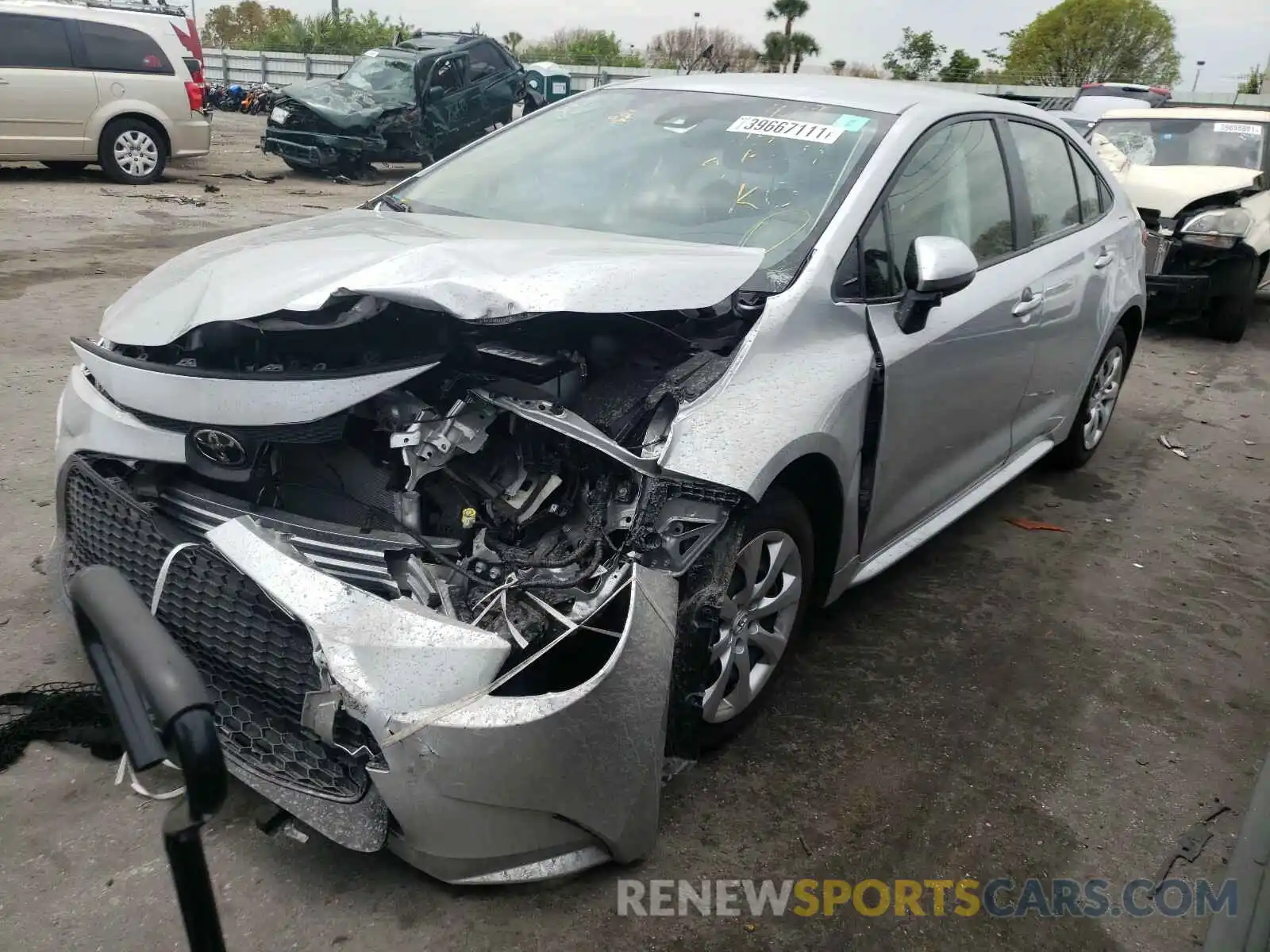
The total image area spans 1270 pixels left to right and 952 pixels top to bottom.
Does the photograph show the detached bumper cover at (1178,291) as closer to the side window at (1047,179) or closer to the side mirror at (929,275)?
the side window at (1047,179)

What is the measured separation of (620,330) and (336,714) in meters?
1.22

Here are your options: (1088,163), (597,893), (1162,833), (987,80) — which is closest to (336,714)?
(597,893)

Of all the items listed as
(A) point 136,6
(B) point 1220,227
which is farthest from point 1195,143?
(A) point 136,6

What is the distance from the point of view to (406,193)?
383 centimetres

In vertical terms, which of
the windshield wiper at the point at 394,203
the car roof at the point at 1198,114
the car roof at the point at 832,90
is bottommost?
the windshield wiper at the point at 394,203

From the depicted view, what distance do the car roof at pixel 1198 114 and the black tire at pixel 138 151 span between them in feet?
35.4

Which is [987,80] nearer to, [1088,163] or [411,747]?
[1088,163]

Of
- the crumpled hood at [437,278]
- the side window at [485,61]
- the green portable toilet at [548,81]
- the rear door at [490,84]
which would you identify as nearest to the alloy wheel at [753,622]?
the crumpled hood at [437,278]

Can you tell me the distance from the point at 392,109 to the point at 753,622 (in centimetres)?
1339

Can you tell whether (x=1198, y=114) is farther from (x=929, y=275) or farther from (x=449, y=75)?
(x=449, y=75)

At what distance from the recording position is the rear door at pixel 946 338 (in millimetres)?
3061

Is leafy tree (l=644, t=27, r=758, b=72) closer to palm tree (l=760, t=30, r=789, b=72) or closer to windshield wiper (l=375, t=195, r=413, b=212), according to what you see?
palm tree (l=760, t=30, r=789, b=72)

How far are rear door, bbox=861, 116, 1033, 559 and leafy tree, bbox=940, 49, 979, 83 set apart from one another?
44884mm

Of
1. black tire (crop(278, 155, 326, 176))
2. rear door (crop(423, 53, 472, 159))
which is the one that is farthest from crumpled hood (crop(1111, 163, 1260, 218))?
black tire (crop(278, 155, 326, 176))
